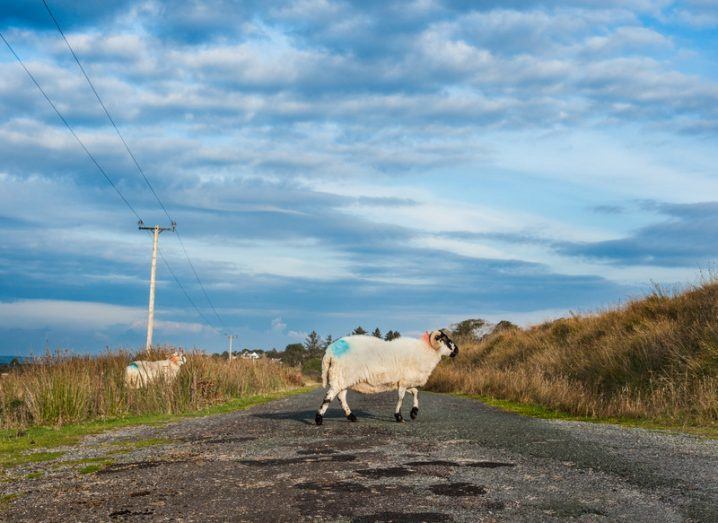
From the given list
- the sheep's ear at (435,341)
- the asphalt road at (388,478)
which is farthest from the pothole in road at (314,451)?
the sheep's ear at (435,341)

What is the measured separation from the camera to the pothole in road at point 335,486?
791 centimetres

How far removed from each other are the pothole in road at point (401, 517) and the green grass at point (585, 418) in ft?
27.5

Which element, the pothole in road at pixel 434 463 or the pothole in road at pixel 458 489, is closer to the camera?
the pothole in road at pixel 458 489

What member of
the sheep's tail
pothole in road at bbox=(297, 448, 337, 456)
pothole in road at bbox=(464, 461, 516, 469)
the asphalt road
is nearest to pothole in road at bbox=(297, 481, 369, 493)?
the asphalt road

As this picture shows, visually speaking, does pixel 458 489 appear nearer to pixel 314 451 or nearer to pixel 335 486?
pixel 335 486

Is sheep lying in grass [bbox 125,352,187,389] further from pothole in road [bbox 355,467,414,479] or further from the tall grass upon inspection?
pothole in road [bbox 355,467,414,479]

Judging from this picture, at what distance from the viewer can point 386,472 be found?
8875 mm

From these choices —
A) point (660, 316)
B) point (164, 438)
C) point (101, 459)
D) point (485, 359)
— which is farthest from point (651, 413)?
point (485, 359)

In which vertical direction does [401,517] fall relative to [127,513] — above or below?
above

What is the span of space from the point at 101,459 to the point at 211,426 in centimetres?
447

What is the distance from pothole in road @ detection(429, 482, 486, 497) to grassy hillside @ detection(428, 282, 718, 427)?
Result: 9284 millimetres

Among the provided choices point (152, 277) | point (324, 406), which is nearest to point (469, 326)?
point (152, 277)

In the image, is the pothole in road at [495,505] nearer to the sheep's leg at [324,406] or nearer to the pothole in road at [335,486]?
the pothole in road at [335,486]

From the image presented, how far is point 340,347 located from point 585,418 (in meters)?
6.99
